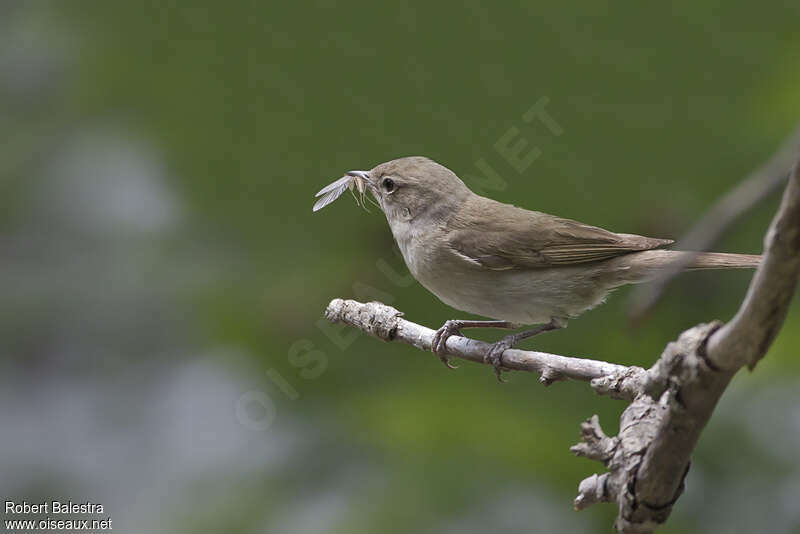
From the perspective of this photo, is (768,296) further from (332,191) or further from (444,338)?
(332,191)

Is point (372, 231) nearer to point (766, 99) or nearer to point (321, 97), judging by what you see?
point (321, 97)

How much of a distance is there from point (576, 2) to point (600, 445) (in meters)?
2.34

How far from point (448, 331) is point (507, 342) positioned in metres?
0.29

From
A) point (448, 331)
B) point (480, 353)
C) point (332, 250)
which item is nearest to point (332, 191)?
point (332, 250)

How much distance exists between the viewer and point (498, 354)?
3014 mm

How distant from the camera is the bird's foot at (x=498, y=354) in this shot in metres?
2.99

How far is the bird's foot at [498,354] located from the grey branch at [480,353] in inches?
1.3

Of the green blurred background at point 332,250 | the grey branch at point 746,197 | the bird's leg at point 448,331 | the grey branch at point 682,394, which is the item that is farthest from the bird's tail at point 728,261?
the grey branch at point 746,197

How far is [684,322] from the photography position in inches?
130

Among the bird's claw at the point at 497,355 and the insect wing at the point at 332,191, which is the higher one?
the insect wing at the point at 332,191

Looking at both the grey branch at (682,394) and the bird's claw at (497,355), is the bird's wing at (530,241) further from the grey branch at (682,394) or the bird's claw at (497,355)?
the grey branch at (682,394)

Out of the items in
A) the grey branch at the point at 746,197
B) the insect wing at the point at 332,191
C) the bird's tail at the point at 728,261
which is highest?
the grey branch at the point at 746,197

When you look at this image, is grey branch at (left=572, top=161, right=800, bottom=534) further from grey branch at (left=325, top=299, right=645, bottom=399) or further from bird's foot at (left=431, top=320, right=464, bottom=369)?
bird's foot at (left=431, top=320, right=464, bottom=369)

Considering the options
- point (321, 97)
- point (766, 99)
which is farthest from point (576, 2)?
point (321, 97)
